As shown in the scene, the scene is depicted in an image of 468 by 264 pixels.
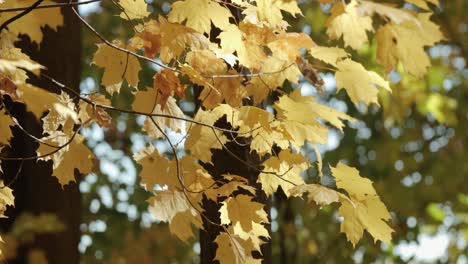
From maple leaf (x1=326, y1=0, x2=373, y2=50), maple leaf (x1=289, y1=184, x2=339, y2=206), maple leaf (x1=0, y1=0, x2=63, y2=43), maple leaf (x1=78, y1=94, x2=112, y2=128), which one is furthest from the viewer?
maple leaf (x1=0, y1=0, x2=63, y2=43)

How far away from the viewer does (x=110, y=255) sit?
25.4 ft

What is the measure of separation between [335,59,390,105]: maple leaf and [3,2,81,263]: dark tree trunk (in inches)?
80.6

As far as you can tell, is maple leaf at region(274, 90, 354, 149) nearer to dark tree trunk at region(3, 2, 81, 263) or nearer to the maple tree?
the maple tree

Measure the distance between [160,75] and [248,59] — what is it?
11.8 inches

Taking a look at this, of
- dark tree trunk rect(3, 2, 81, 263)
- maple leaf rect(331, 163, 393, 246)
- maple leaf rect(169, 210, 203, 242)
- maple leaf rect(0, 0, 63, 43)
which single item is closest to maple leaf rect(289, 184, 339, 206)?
maple leaf rect(331, 163, 393, 246)

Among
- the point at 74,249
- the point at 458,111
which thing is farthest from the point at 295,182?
the point at 458,111

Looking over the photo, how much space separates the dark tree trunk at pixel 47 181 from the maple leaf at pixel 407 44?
2.35 m

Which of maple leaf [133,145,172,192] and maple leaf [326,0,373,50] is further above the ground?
maple leaf [326,0,373,50]

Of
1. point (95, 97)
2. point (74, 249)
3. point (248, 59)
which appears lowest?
point (74, 249)

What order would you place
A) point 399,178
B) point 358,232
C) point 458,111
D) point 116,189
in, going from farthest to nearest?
point 458,111
point 399,178
point 116,189
point 358,232

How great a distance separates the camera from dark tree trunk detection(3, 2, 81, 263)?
420 cm

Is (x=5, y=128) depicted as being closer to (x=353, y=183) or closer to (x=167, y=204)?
(x=167, y=204)

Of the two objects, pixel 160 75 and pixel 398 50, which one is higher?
pixel 398 50

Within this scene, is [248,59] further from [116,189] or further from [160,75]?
[116,189]
